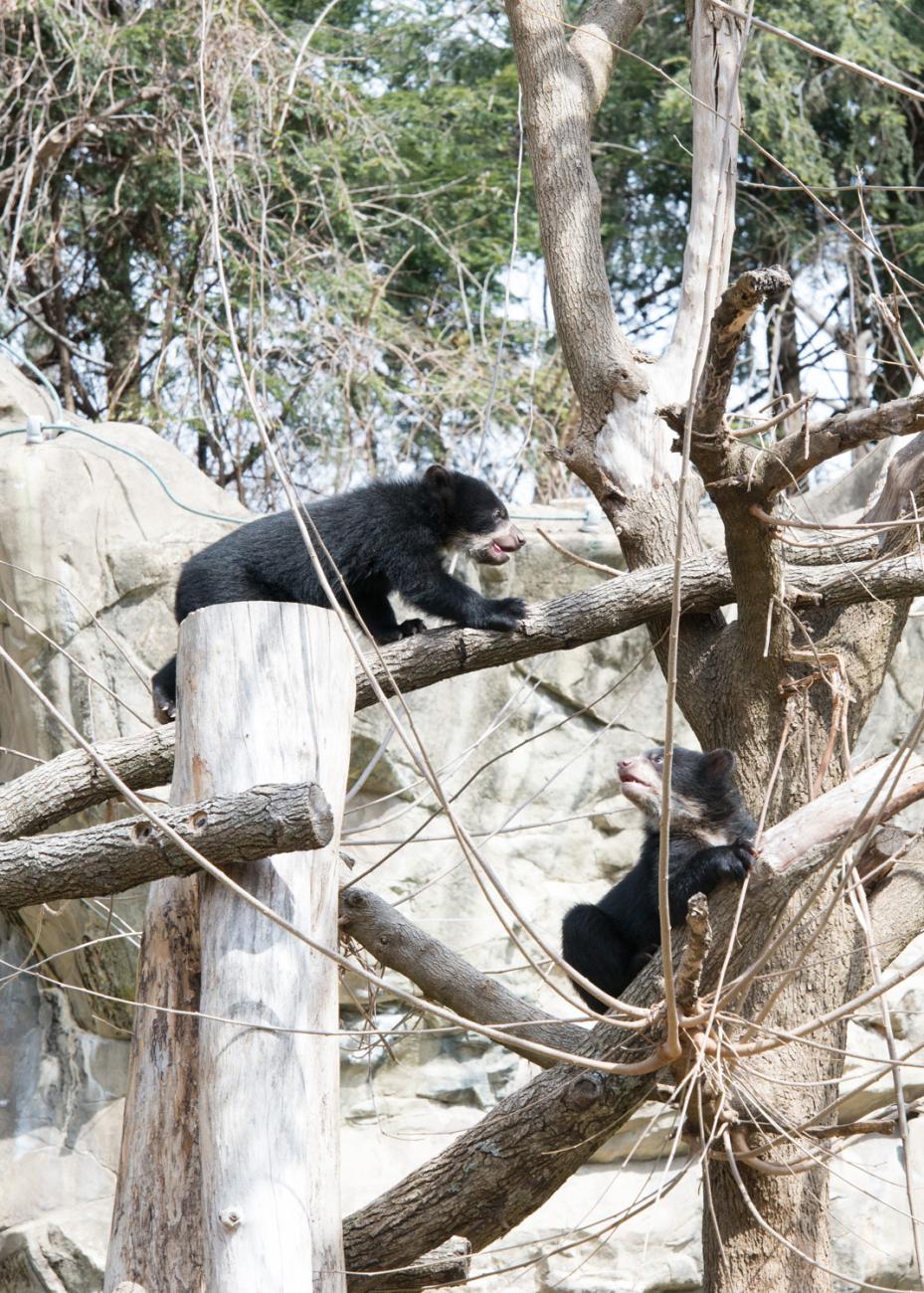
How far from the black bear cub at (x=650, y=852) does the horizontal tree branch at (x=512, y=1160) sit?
29.1 inches

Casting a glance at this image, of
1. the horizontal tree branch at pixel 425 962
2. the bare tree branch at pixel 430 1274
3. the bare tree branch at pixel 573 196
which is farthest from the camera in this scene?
the bare tree branch at pixel 573 196

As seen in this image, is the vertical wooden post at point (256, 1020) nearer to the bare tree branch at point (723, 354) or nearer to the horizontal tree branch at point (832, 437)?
the bare tree branch at point (723, 354)

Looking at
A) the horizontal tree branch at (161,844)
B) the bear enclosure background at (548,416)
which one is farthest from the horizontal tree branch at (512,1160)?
the horizontal tree branch at (161,844)

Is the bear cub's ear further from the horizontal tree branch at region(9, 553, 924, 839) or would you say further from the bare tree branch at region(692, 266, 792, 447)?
the bare tree branch at region(692, 266, 792, 447)

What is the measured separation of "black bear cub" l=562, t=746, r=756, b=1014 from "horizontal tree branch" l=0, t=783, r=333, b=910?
4.97ft

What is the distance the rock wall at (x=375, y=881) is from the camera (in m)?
6.73

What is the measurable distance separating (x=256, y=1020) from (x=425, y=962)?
127 cm

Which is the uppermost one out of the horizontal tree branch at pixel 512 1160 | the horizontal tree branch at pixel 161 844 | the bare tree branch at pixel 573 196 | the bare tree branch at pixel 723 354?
the bare tree branch at pixel 573 196

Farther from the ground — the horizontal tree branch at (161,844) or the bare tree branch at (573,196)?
the bare tree branch at (573,196)

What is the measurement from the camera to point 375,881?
23.1 feet

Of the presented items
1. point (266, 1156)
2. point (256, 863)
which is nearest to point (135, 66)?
point (256, 863)

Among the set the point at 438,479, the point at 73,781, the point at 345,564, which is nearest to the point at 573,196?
the point at 438,479

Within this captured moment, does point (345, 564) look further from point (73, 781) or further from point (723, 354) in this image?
point (723, 354)

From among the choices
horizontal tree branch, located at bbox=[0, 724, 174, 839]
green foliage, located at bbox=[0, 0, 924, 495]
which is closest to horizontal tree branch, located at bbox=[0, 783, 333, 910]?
horizontal tree branch, located at bbox=[0, 724, 174, 839]
